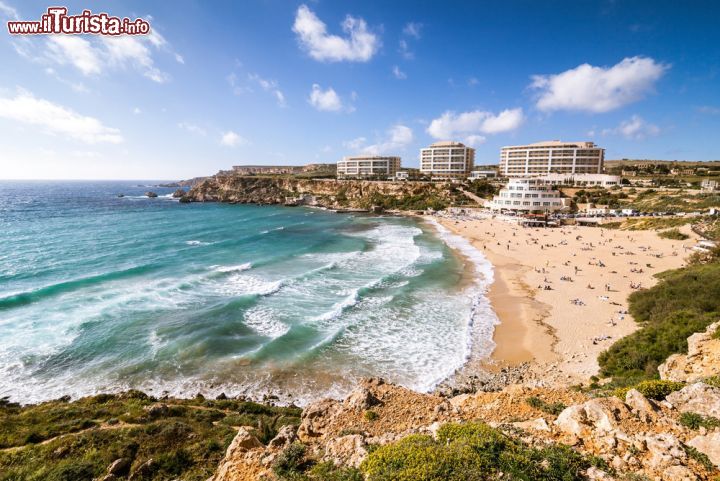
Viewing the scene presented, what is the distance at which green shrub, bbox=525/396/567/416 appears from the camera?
8172mm

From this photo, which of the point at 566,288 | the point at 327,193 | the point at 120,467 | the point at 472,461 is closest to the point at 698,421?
the point at 472,461

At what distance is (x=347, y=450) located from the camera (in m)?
7.06

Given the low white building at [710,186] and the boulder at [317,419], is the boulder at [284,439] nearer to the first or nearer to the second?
the boulder at [317,419]

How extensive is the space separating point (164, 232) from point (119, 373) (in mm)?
42033

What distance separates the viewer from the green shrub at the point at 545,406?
817 cm

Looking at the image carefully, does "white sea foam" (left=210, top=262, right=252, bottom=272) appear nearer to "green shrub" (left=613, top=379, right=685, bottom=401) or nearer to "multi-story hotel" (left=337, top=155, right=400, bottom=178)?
"green shrub" (left=613, top=379, right=685, bottom=401)

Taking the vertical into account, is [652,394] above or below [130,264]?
above

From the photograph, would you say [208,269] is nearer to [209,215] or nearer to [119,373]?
[119,373]

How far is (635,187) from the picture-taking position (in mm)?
76500

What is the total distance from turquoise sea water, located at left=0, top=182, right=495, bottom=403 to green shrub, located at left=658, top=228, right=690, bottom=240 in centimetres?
2442

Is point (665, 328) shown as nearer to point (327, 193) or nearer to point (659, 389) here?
point (659, 389)

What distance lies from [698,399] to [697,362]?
4349 mm

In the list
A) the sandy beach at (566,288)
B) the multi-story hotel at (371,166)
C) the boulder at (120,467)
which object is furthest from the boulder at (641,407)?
the multi-story hotel at (371,166)

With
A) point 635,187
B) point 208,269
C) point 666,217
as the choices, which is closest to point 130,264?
point 208,269
